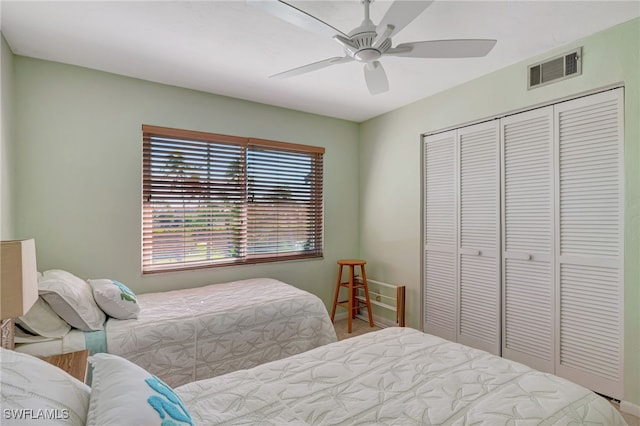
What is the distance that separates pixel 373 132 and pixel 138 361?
3400 millimetres

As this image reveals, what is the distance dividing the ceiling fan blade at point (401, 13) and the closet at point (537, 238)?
5.56ft

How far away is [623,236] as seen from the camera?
85.3 inches

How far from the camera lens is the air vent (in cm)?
234

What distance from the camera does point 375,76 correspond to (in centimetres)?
212

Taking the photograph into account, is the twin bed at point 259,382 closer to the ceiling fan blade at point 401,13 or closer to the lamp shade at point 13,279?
the lamp shade at point 13,279

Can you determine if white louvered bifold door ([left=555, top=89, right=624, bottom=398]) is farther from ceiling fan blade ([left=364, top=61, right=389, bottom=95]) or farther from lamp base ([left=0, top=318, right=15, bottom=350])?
lamp base ([left=0, top=318, right=15, bottom=350])

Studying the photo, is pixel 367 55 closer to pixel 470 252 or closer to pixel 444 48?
pixel 444 48

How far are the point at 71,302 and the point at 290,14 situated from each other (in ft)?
6.79

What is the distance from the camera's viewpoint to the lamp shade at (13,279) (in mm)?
1283

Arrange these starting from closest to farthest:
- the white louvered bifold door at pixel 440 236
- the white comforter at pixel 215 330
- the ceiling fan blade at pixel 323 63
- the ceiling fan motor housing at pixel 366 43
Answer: the ceiling fan motor housing at pixel 366 43, the ceiling fan blade at pixel 323 63, the white comforter at pixel 215 330, the white louvered bifold door at pixel 440 236

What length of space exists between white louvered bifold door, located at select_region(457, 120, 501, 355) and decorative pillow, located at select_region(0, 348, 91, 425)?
297cm

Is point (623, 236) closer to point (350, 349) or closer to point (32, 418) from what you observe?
point (350, 349)

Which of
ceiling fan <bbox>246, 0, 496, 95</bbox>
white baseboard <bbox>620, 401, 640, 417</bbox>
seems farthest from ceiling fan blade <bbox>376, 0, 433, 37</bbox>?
white baseboard <bbox>620, 401, 640, 417</bbox>

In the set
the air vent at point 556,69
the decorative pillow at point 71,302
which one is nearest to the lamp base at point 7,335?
the decorative pillow at point 71,302
